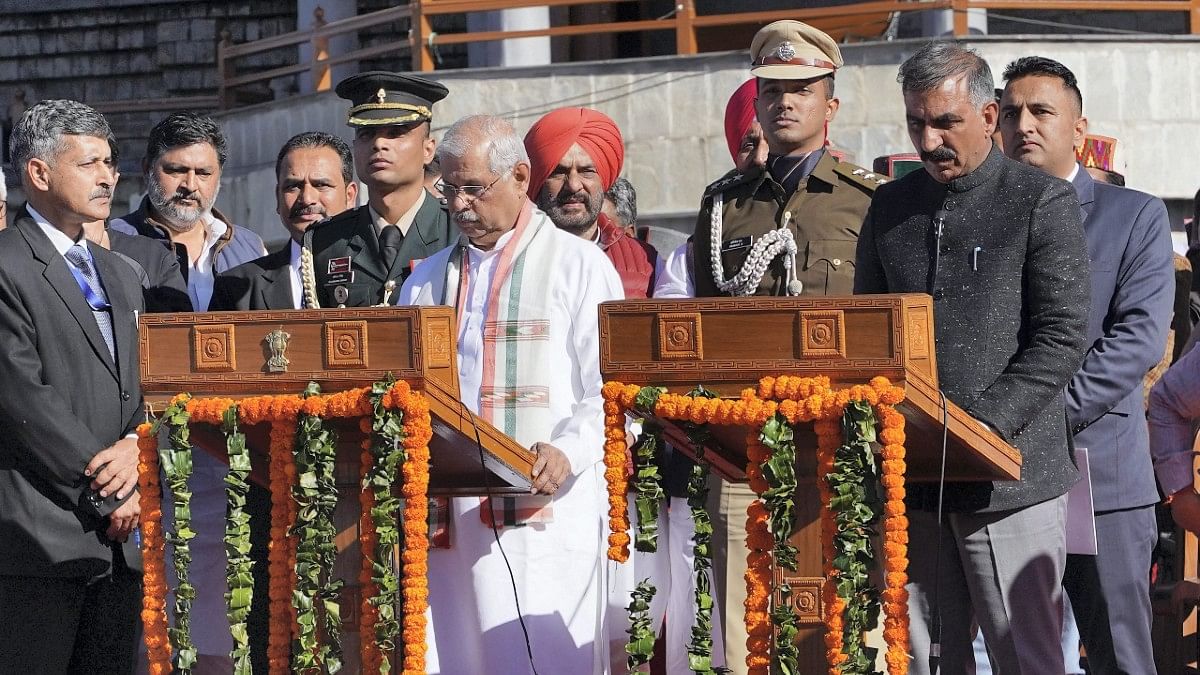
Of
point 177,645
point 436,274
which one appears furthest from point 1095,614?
point 177,645

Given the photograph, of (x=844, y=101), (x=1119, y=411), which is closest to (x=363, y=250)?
(x=1119, y=411)

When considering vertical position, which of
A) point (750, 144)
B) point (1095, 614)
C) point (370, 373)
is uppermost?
point (750, 144)

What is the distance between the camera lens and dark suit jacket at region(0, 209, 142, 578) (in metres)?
5.16

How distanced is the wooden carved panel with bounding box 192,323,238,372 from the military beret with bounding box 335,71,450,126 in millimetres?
1559

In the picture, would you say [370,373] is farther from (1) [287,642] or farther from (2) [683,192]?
(2) [683,192]

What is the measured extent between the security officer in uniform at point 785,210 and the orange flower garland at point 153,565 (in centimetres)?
153

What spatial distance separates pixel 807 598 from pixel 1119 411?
4.24ft

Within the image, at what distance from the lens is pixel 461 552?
5.01 metres

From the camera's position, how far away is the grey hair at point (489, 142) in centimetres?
498

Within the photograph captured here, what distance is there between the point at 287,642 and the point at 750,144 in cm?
235

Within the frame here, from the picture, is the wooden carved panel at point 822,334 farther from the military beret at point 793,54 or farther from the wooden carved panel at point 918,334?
the military beret at point 793,54

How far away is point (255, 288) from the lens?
567 cm

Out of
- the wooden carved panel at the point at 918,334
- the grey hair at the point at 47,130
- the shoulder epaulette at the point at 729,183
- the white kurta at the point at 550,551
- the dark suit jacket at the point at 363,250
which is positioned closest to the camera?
the wooden carved panel at the point at 918,334

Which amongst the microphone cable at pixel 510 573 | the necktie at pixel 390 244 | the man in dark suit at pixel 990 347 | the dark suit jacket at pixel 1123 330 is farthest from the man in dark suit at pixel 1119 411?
the necktie at pixel 390 244
